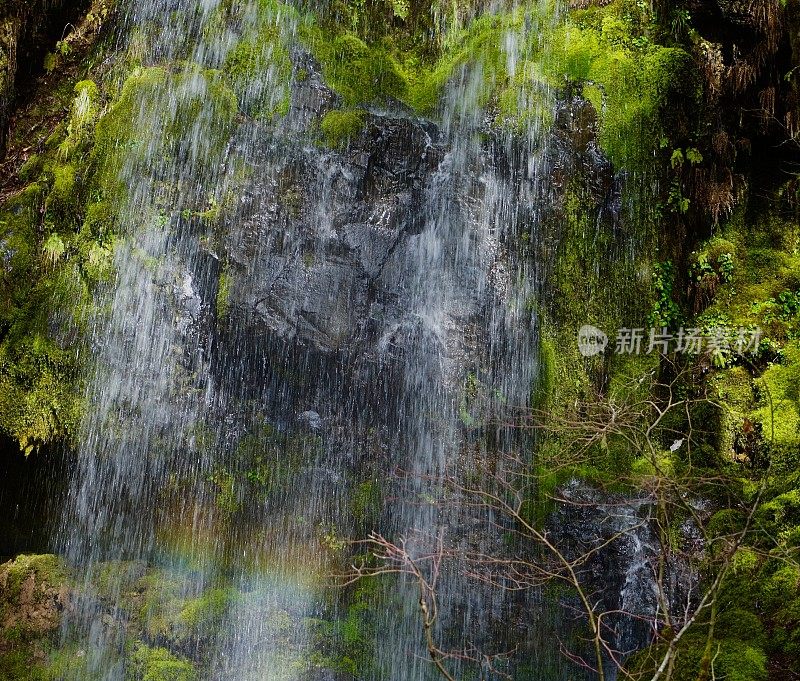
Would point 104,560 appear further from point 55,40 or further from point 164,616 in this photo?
point 55,40

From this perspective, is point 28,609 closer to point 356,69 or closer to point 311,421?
point 311,421

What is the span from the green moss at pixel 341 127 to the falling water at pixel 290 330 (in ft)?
0.44

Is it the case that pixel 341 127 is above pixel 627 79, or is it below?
above

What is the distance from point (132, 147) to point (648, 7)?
631 centimetres

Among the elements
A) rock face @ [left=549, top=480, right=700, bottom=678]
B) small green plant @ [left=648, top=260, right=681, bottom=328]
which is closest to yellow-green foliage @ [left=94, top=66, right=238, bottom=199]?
small green plant @ [left=648, top=260, right=681, bottom=328]

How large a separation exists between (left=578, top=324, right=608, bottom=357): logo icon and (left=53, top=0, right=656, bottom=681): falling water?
541 mm

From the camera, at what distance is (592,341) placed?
25.4 feet

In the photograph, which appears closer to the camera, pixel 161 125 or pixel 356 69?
pixel 161 125

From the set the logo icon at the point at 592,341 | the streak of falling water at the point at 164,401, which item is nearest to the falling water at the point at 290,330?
the streak of falling water at the point at 164,401

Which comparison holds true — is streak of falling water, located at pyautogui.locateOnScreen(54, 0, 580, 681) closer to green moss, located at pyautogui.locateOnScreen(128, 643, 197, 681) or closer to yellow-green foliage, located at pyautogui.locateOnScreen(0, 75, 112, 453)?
yellow-green foliage, located at pyautogui.locateOnScreen(0, 75, 112, 453)

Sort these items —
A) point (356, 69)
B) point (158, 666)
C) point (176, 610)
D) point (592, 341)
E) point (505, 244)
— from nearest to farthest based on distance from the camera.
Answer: point (158, 666), point (176, 610), point (592, 341), point (505, 244), point (356, 69)

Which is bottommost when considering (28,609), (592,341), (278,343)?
(28,609)

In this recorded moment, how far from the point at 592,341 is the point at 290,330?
340cm

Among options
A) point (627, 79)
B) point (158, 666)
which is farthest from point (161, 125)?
point (158, 666)
